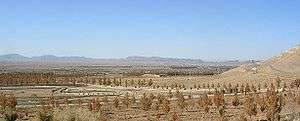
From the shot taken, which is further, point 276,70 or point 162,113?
point 276,70

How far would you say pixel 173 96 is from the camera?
65312 mm

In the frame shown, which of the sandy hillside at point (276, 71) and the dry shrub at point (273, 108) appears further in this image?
the sandy hillside at point (276, 71)

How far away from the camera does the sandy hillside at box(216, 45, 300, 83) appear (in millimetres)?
87875

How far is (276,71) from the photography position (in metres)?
95.8

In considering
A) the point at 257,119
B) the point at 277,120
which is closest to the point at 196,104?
the point at 257,119

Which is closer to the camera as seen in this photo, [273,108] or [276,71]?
[273,108]

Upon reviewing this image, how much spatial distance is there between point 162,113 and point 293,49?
75.1 m

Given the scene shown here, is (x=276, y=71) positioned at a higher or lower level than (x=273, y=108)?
higher

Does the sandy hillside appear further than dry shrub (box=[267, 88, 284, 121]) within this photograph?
Yes

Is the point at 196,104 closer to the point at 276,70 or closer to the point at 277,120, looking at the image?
the point at 277,120

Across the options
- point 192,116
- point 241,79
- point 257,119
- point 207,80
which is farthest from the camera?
point 207,80

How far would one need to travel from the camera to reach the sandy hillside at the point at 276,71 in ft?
288

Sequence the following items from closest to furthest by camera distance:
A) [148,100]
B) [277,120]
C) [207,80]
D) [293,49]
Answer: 1. [277,120]
2. [148,100]
3. [207,80]
4. [293,49]

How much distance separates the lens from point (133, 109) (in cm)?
5009
